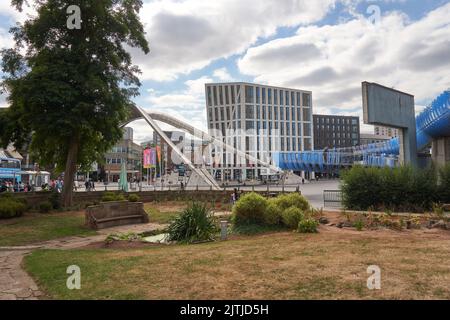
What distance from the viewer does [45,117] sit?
20.3 meters

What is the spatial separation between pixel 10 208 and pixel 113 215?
5525 mm

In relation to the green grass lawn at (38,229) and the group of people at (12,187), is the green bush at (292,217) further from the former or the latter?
the group of people at (12,187)

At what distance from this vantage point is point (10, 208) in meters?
18.5

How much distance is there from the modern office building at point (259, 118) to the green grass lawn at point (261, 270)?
107932 mm

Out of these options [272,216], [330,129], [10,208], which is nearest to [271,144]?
[330,129]

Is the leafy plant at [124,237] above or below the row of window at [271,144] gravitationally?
below

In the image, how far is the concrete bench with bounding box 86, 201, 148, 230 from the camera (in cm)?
1620

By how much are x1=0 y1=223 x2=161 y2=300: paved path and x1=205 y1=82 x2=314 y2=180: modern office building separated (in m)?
103

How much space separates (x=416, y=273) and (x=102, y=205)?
13501mm

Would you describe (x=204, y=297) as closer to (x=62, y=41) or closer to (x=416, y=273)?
(x=416, y=273)

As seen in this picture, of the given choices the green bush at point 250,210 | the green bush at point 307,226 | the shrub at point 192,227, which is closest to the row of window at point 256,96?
the green bush at point 250,210

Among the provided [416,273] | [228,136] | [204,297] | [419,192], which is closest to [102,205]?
[204,297]

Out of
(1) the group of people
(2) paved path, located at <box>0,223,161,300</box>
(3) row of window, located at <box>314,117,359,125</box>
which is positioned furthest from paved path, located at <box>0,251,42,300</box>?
(3) row of window, located at <box>314,117,359,125</box>

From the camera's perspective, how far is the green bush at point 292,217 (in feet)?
43.7
